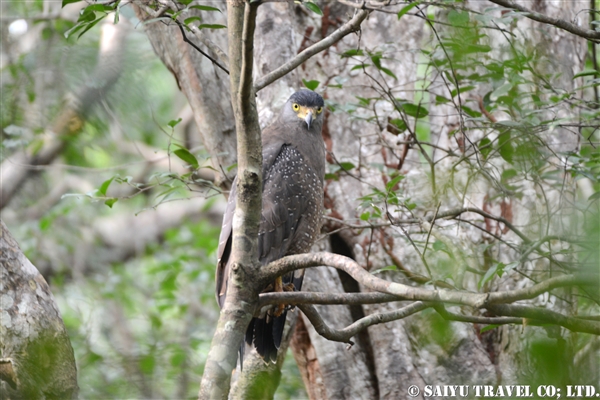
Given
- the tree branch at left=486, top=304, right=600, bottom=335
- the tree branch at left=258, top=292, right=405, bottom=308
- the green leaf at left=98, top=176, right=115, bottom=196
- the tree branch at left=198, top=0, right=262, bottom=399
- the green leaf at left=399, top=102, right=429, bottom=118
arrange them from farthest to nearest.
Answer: the green leaf at left=399, top=102, right=429, bottom=118 → the green leaf at left=98, top=176, right=115, bottom=196 → the tree branch at left=258, top=292, right=405, bottom=308 → the tree branch at left=198, top=0, right=262, bottom=399 → the tree branch at left=486, top=304, right=600, bottom=335

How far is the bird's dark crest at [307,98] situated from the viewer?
4043 millimetres

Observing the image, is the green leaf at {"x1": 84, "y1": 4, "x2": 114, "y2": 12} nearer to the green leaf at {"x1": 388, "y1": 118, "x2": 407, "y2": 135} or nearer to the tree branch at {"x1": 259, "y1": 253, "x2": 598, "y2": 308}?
the tree branch at {"x1": 259, "y1": 253, "x2": 598, "y2": 308}

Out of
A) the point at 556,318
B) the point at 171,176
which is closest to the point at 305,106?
the point at 171,176

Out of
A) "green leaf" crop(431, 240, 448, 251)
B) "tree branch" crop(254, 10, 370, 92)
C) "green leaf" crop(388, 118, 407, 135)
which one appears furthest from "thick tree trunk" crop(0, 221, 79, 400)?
"green leaf" crop(388, 118, 407, 135)

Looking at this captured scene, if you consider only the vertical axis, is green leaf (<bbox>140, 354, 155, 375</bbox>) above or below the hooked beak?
below

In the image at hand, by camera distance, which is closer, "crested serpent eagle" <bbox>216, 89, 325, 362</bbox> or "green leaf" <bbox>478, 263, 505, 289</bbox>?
"green leaf" <bbox>478, 263, 505, 289</bbox>

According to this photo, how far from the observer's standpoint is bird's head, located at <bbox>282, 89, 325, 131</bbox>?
160 inches

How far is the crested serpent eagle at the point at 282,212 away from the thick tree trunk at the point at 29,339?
3.74 feet

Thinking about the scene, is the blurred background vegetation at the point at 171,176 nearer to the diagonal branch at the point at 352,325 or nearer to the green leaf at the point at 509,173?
the green leaf at the point at 509,173

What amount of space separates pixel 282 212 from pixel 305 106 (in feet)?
2.51

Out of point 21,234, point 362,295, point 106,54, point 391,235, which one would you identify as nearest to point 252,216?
point 362,295

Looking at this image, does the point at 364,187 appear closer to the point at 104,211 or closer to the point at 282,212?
the point at 282,212

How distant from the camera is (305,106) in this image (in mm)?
4078

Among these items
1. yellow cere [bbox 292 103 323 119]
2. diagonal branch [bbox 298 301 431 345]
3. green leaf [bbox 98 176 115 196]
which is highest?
yellow cere [bbox 292 103 323 119]
